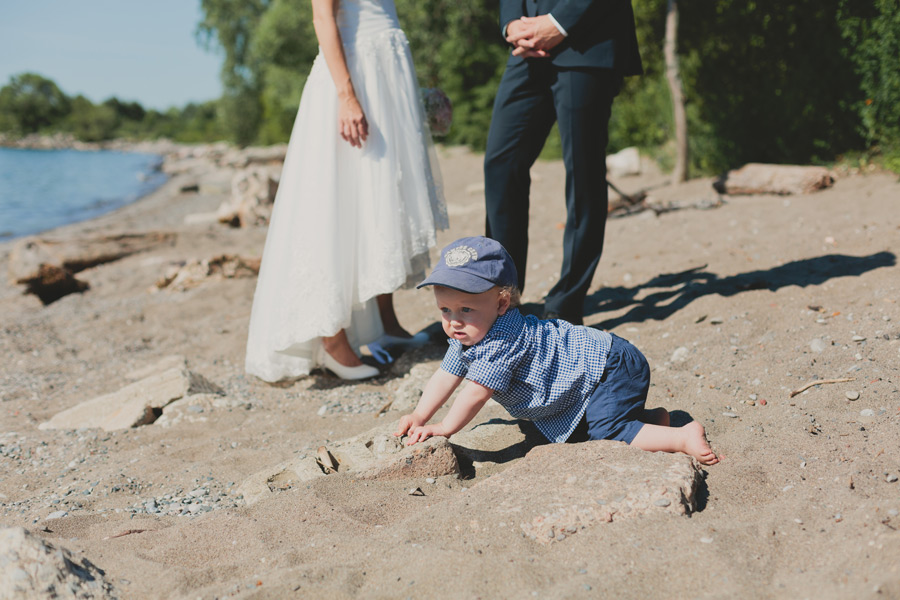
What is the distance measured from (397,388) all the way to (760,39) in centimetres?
714

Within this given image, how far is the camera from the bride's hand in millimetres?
3287

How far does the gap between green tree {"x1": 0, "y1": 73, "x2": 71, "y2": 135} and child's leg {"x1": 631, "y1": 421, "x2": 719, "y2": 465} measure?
9673 cm

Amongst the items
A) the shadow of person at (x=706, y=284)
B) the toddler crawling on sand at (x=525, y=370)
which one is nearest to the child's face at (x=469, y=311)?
the toddler crawling on sand at (x=525, y=370)

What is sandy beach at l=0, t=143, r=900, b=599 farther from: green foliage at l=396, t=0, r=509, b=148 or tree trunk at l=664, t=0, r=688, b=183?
green foliage at l=396, t=0, r=509, b=148

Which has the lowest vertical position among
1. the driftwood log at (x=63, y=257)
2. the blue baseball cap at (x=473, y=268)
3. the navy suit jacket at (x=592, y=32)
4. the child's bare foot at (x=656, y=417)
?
the driftwood log at (x=63, y=257)

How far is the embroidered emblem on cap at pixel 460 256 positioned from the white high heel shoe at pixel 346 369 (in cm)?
147

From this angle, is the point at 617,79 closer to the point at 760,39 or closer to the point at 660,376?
the point at 660,376

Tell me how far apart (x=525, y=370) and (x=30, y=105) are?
10300 centimetres

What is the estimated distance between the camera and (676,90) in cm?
802

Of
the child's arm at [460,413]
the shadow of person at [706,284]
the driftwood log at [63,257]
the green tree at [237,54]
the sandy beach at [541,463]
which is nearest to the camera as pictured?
the sandy beach at [541,463]

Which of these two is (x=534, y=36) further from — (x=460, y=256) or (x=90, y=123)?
(x=90, y=123)

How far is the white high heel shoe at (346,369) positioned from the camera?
360 cm

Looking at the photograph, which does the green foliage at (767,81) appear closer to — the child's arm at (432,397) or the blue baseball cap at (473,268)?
the blue baseball cap at (473,268)

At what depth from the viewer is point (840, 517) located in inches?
72.2
